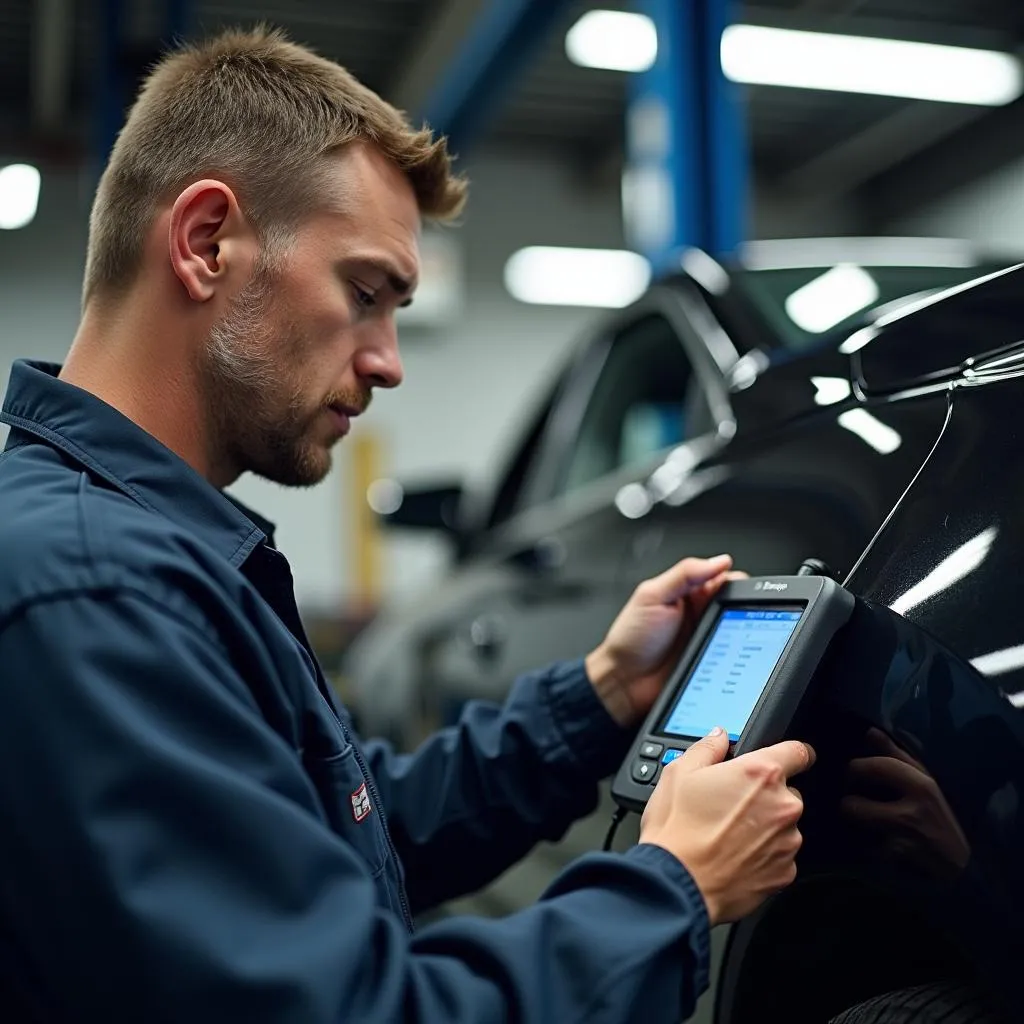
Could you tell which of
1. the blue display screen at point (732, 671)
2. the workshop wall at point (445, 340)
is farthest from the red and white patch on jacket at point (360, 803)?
the workshop wall at point (445, 340)

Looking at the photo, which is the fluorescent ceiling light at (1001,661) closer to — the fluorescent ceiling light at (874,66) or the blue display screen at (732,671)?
the blue display screen at (732,671)

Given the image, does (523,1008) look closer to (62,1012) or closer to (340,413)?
(62,1012)

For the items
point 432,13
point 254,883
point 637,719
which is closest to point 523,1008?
point 254,883

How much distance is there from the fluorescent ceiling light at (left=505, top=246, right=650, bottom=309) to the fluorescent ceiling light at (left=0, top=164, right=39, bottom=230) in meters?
3.96

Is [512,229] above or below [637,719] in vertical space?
above

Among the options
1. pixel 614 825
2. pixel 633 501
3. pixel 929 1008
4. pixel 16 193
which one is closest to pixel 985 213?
pixel 16 193

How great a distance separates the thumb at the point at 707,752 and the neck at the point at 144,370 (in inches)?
21.4

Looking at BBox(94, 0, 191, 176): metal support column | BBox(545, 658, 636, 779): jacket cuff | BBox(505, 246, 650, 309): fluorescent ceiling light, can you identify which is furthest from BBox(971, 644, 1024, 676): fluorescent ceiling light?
BBox(505, 246, 650, 309): fluorescent ceiling light

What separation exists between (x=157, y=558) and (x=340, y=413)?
0.46m

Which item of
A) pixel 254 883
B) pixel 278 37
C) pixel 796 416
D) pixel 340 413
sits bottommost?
pixel 254 883

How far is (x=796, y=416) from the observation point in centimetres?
134

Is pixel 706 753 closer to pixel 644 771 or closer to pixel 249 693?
pixel 644 771

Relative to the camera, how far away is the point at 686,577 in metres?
1.30

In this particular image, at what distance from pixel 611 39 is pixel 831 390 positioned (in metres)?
6.18
